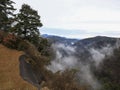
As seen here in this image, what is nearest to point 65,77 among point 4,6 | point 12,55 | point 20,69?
point 20,69

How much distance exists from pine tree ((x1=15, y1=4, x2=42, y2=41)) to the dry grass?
3215 millimetres

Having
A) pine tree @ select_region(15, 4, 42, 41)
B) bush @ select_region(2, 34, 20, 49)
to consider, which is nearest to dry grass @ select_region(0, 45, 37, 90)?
bush @ select_region(2, 34, 20, 49)

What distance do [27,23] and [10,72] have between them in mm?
8611

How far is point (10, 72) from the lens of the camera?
90.7 ft

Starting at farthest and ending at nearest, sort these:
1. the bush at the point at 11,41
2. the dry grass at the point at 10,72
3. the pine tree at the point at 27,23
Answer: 1. the pine tree at the point at 27,23
2. the bush at the point at 11,41
3. the dry grass at the point at 10,72

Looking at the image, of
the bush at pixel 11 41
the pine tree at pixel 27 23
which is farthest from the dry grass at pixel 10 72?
the pine tree at pixel 27 23

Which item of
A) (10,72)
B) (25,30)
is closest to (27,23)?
(25,30)

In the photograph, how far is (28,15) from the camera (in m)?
35.3

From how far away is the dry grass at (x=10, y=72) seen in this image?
25141mm

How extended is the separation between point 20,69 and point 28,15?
346 inches

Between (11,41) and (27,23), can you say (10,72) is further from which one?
(27,23)

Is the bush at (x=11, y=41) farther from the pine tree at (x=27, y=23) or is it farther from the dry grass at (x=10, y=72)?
the pine tree at (x=27, y=23)

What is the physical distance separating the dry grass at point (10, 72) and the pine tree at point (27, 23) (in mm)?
3215

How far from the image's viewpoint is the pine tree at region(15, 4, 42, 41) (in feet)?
115
